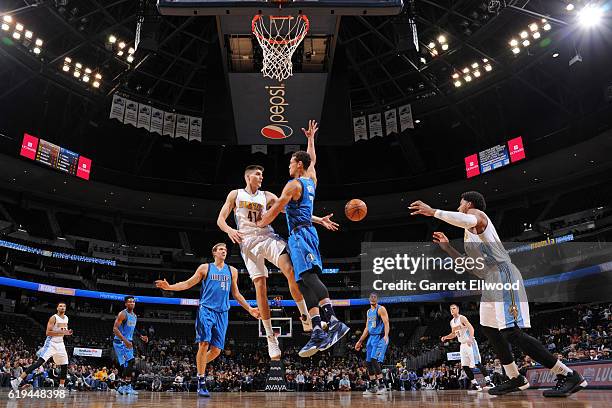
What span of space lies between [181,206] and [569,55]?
77.1 ft

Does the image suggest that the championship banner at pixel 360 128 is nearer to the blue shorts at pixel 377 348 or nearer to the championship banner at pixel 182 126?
the championship banner at pixel 182 126

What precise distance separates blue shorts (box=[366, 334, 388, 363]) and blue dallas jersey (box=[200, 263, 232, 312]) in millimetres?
4361

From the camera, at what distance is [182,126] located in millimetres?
23656

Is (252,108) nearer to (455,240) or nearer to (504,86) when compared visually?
(504,86)

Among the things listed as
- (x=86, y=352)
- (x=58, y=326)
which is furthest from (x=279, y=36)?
(x=86, y=352)

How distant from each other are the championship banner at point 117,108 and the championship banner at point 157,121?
1.39 meters

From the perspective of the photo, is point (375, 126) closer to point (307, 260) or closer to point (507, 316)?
point (507, 316)

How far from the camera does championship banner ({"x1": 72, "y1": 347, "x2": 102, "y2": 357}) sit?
25.8 meters

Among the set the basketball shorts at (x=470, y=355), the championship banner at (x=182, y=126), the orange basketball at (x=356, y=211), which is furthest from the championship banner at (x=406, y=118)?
the orange basketball at (x=356, y=211)

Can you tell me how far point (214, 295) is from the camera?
812cm

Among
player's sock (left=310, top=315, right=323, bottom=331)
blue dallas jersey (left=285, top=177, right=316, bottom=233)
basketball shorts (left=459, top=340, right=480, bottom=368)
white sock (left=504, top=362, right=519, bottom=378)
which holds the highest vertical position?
blue dallas jersey (left=285, top=177, right=316, bottom=233)

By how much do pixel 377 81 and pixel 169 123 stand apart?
10399 millimetres

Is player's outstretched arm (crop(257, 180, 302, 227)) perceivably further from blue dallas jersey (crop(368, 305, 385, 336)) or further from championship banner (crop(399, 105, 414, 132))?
championship banner (crop(399, 105, 414, 132))

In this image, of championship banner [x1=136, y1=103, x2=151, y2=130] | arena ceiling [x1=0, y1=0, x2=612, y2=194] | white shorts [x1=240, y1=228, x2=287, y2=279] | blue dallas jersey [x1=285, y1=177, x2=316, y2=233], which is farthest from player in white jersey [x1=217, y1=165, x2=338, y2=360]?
championship banner [x1=136, y1=103, x2=151, y2=130]
